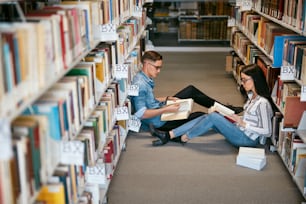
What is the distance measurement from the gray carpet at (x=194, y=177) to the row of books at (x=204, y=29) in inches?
203

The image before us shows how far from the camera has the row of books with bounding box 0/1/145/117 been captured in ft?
5.20

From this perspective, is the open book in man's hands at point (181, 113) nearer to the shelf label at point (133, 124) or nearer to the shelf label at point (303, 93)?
the shelf label at point (133, 124)

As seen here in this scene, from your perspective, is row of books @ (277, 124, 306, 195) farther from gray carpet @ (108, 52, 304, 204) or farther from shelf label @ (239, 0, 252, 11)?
shelf label @ (239, 0, 252, 11)

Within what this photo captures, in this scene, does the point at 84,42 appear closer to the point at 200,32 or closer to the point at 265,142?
the point at 265,142

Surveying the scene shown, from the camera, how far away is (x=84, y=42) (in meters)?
2.66

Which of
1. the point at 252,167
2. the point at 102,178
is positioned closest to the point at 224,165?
the point at 252,167

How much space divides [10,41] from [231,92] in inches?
187

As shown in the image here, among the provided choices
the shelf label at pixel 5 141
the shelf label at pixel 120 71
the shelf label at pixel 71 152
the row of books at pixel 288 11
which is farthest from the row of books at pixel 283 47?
the shelf label at pixel 5 141

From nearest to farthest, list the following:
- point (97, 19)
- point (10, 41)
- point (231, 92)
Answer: point (10, 41) → point (97, 19) → point (231, 92)

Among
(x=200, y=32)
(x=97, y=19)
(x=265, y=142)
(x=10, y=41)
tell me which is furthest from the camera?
(x=200, y=32)

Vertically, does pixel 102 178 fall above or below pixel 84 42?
below

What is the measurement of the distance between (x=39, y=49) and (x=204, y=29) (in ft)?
25.7

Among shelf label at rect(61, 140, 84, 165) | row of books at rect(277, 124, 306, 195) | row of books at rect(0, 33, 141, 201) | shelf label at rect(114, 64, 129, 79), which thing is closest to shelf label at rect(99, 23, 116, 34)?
row of books at rect(0, 33, 141, 201)

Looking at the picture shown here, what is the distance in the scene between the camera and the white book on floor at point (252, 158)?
148 inches
